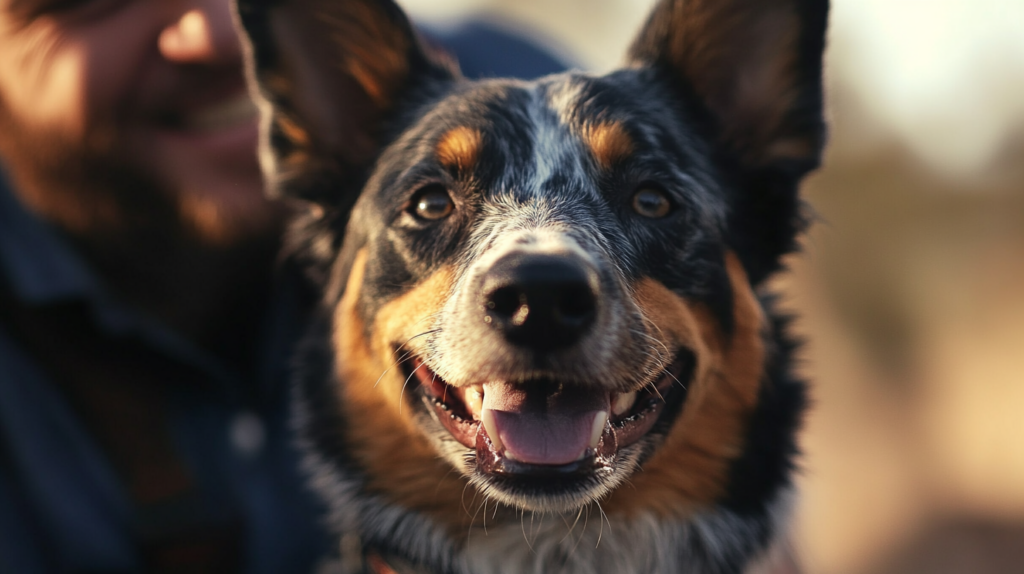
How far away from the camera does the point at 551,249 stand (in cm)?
204

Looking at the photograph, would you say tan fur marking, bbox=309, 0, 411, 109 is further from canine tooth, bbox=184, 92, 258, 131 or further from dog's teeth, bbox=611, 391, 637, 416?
dog's teeth, bbox=611, 391, 637, 416

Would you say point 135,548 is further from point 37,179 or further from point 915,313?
point 915,313

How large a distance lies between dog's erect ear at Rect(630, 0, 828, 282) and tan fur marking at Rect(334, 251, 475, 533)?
1.20 m

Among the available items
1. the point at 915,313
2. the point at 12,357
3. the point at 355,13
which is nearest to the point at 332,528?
the point at 12,357

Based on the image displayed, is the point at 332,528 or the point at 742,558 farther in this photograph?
the point at 332,528

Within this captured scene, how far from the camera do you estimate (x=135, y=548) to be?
339cm

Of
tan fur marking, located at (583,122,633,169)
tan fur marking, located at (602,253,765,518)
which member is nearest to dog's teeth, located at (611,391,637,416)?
tan fur marking, located at (602,253,765,518)

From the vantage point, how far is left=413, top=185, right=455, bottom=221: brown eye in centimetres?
257

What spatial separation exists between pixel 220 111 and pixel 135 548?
200 cm

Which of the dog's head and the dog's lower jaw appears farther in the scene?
the dog's lower jaw

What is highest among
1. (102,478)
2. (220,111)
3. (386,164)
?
(386,164)

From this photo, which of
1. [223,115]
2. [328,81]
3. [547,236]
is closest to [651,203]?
[547,236]

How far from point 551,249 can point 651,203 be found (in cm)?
66

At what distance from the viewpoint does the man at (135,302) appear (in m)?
3.36
